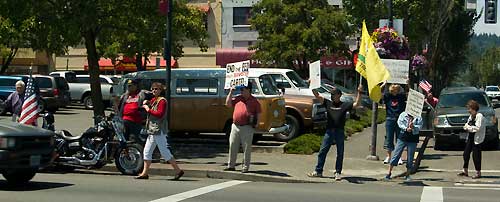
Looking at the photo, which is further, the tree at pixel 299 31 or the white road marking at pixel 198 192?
the tree at pixel 299 31

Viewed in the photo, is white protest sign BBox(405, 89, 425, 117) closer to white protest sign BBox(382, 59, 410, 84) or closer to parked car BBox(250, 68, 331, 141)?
white protest sign BBox(382, 59, 410, 84)

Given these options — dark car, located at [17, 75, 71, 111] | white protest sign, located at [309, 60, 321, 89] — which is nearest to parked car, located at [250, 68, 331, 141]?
white protest sign, located at [309, 60, 321, 89]

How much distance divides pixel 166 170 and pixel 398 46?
6075 millimetres

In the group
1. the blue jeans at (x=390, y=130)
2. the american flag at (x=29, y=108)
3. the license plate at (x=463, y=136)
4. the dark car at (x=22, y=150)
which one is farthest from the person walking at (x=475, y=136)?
the american flag at (x=29, y=108)

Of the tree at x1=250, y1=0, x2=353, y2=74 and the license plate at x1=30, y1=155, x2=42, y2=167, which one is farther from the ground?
the tree at x1=250, y1=0, x2=353, y2=74

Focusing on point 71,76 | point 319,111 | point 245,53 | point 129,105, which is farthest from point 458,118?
point 245,53

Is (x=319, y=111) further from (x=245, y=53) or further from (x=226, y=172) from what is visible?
(x=245, y=53)

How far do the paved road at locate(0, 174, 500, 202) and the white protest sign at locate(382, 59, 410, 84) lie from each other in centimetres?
267

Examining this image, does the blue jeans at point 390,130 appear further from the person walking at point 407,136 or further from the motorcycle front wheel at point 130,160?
the motorcycle front wheel at point 130,160

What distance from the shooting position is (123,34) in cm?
1786

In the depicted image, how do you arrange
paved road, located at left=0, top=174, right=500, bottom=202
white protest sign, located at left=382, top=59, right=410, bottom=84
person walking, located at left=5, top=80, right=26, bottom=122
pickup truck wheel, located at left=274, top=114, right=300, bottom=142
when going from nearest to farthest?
paved road, located at left=0, top=174, right=500, bottom=202
white protest sign, located at left=382, top=59, right=410, bottom=84
person walking, located at left=5, top=80, right=26, bottom=122
pickup truck wheel, located at left=274, top=114, right=300, bottom=142

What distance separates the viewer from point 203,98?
1883cm

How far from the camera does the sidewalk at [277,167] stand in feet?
47.1

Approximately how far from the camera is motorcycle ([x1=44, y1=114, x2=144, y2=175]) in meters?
14.3
